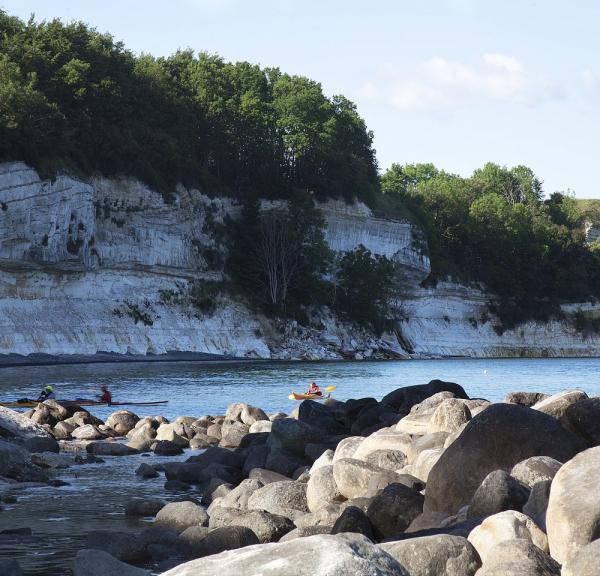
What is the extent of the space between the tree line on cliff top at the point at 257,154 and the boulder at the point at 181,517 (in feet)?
171

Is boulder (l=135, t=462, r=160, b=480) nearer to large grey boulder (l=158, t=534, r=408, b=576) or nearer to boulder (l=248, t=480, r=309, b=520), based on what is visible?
boulder (l=248, t=480, r=309, b=520)

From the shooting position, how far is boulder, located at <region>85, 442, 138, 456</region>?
2278 centimetres

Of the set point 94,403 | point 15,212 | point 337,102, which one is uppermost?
point 337,102

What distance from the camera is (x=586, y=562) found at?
24.3 ft

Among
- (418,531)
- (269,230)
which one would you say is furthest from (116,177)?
(418,531)

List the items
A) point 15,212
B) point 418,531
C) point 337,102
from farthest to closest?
point 337,102
point 15,212
point 418,531

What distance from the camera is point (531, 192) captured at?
496 ft

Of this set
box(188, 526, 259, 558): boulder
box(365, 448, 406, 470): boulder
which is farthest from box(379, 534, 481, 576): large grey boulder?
box(365, 448, 406, 470): boulder

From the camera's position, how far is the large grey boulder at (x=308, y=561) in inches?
241

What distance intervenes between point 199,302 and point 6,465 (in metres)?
57.3

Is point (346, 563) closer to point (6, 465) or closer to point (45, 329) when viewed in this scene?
point (6, 465)

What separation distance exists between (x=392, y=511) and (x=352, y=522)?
23.7 inches

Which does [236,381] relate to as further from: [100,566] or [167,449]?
[100,566]

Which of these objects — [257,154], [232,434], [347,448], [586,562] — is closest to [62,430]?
[232,434]
